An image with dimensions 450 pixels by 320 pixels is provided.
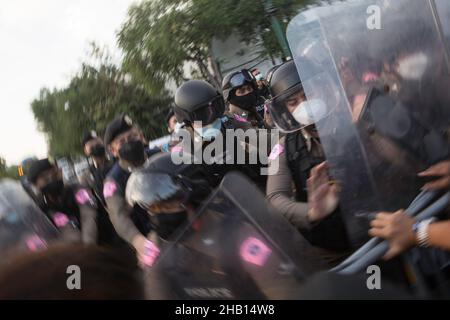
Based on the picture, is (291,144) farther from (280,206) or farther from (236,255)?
(236,255)

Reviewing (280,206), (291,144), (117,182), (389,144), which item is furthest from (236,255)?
(117,182)

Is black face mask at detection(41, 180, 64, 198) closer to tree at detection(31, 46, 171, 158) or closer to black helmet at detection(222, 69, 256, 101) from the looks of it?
black helmet at detection(222, 69, 256, 101)

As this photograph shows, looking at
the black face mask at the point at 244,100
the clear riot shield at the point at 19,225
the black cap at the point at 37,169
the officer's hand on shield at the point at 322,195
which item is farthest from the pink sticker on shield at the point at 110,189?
the officer's hand on shield at the point at 322,195

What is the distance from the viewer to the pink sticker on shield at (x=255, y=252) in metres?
0.98

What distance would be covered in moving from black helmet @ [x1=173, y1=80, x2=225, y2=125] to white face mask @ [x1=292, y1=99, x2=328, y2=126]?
36.4 inches

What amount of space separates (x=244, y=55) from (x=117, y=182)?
251 inches

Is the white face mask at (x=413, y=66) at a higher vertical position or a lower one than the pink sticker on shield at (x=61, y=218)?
higher

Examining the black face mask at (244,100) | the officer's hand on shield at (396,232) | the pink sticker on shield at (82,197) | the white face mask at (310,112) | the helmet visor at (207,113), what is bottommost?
the officer's hand on shield at (396,232)

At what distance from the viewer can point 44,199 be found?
283 centimetres

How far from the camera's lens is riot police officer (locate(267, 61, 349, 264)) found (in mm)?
1470

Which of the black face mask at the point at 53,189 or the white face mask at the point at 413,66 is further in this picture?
the black face mask at the point at 53,189

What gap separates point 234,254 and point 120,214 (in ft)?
6.25

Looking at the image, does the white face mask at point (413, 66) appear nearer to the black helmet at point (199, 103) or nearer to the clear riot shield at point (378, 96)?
the clear riot shield at point (378, 96)

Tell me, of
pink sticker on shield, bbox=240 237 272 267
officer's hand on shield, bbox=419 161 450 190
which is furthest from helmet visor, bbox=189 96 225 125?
pink sticker on shield, bbox=240 237 272 267
